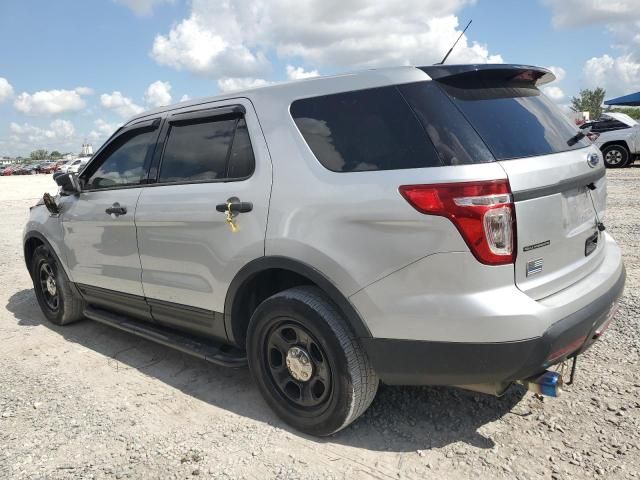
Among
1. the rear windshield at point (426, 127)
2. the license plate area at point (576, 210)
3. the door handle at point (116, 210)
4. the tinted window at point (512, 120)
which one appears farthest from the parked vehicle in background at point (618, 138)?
the door handle at point (116, 210)

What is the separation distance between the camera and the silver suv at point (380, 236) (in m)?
2.21

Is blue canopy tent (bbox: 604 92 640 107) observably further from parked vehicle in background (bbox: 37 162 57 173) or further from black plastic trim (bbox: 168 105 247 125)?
parked vehicle in background (bbox: 37 162 57 173)

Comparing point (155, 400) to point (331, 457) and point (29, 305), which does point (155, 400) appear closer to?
point (331, 457)

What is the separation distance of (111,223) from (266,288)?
4.87 ft

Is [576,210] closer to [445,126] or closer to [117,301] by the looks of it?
[445,126]

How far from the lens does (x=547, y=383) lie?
242 centimetres

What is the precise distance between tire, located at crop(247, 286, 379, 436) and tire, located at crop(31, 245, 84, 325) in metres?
2.46

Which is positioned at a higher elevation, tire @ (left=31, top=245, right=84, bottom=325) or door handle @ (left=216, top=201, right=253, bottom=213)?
door handle @ (left=216, top=201, right=253, bottom=213)

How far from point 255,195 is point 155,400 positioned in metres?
1.55

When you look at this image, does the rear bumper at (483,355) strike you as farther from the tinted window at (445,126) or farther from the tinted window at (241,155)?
the tinted window at (241,155)

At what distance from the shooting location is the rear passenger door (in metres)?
2.95

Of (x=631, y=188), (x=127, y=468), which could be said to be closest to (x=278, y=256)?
(x=127, y=468)

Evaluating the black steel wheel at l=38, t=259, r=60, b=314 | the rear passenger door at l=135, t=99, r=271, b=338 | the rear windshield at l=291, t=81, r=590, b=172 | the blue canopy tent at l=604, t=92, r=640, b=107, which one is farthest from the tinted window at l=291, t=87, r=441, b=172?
the blue canopy tent at l=604, t=92, r=640, b=107

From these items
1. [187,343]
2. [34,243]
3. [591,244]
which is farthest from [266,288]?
[34,243]
